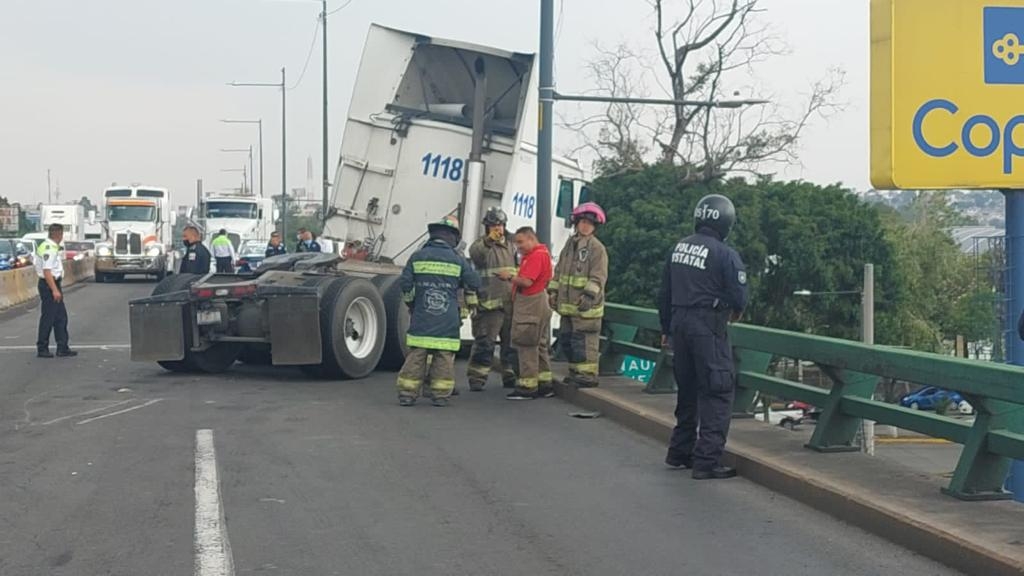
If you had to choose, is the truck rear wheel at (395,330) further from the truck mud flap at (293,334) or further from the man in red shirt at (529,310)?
the man in red shirt at (529,310)

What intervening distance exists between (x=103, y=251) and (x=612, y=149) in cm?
1999

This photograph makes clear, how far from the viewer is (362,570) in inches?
239

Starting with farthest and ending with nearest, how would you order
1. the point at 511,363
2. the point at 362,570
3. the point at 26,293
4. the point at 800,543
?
the point at 26,293 → the point at 511,363 → the point at 800,543 → the point at 362,570

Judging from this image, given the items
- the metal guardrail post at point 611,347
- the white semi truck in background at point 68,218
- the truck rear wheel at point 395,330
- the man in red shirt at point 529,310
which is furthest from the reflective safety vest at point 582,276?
the white semi truck in background at point 68,218

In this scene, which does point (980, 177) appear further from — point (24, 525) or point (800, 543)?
point (24, 525)

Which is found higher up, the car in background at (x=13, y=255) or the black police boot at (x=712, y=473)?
the car in background at (x=13, y=255)

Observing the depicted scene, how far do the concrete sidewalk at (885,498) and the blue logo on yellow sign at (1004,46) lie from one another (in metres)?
2.48

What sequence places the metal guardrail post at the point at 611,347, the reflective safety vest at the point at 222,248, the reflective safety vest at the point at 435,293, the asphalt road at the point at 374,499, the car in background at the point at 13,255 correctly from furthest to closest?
the car in background at the point at 13,255
the reflective safety vest at the point at 222,248
the metal guardrail post at the point at 611,347
the reflective safety vest at the point at 435,293
the asphalt road at the point at 374,499

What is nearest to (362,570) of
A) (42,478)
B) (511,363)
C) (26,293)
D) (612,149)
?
(42,478)

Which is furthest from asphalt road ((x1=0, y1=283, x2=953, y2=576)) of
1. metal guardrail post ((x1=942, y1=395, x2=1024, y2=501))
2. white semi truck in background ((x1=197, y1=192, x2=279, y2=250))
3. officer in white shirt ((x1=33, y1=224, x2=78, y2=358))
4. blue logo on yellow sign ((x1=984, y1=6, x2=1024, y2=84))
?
white semi truck in background ((x1=197, y1=192, x2=279, y2=250))

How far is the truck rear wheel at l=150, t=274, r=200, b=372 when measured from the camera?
46.7ft

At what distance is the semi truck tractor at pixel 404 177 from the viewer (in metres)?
14.5

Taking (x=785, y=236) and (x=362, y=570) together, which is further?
(x=785, y=236)

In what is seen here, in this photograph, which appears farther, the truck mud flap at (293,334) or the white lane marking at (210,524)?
the truck mud flap at (293,334)
